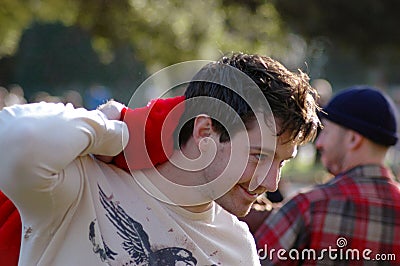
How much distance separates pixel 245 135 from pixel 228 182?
0.13 m

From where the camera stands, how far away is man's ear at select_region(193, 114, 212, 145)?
2.40 metres

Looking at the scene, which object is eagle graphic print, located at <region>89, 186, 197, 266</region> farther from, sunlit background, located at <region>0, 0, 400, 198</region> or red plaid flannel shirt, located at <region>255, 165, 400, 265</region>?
sunlit background, located at <region>0, 0, 400, 198</region>

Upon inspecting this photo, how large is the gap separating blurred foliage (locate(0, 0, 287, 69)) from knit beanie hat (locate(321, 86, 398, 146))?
5.54 metres

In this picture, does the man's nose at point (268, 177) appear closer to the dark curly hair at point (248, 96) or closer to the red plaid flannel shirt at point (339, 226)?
the dark curly hair at point (248, 96)

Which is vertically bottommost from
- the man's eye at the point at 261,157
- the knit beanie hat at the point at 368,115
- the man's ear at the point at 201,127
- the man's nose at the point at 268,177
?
the knit beanie hat at the point at 368,115

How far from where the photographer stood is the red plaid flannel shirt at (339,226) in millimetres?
3887

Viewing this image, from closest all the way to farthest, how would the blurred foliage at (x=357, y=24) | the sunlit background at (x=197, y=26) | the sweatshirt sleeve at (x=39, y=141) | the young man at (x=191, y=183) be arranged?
the sweatshirt sleeve at (x=39, y=141) < the young man at (x=191, y=183) < the sunlit background at (x=197, y=26) < the blurred foliage at (x=357, y=24)

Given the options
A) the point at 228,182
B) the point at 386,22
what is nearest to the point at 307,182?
the point at 386,22

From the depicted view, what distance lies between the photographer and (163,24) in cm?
1084

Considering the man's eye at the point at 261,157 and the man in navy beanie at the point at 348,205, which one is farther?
the man in navy beanie at the point at 348,205

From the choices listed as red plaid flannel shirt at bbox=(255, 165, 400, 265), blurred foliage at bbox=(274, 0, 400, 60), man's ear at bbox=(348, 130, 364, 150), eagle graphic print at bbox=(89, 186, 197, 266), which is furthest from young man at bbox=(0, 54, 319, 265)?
blurred foliage at bbox=(274, 0, 400, 60)

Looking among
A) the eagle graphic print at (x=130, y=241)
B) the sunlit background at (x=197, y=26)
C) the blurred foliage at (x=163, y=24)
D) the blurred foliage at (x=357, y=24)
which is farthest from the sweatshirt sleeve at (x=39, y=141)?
the blurred foliage at (x=357, y=24)

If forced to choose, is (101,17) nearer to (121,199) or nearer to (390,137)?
(390,137)

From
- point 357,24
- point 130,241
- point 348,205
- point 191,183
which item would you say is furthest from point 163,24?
point 357,24
